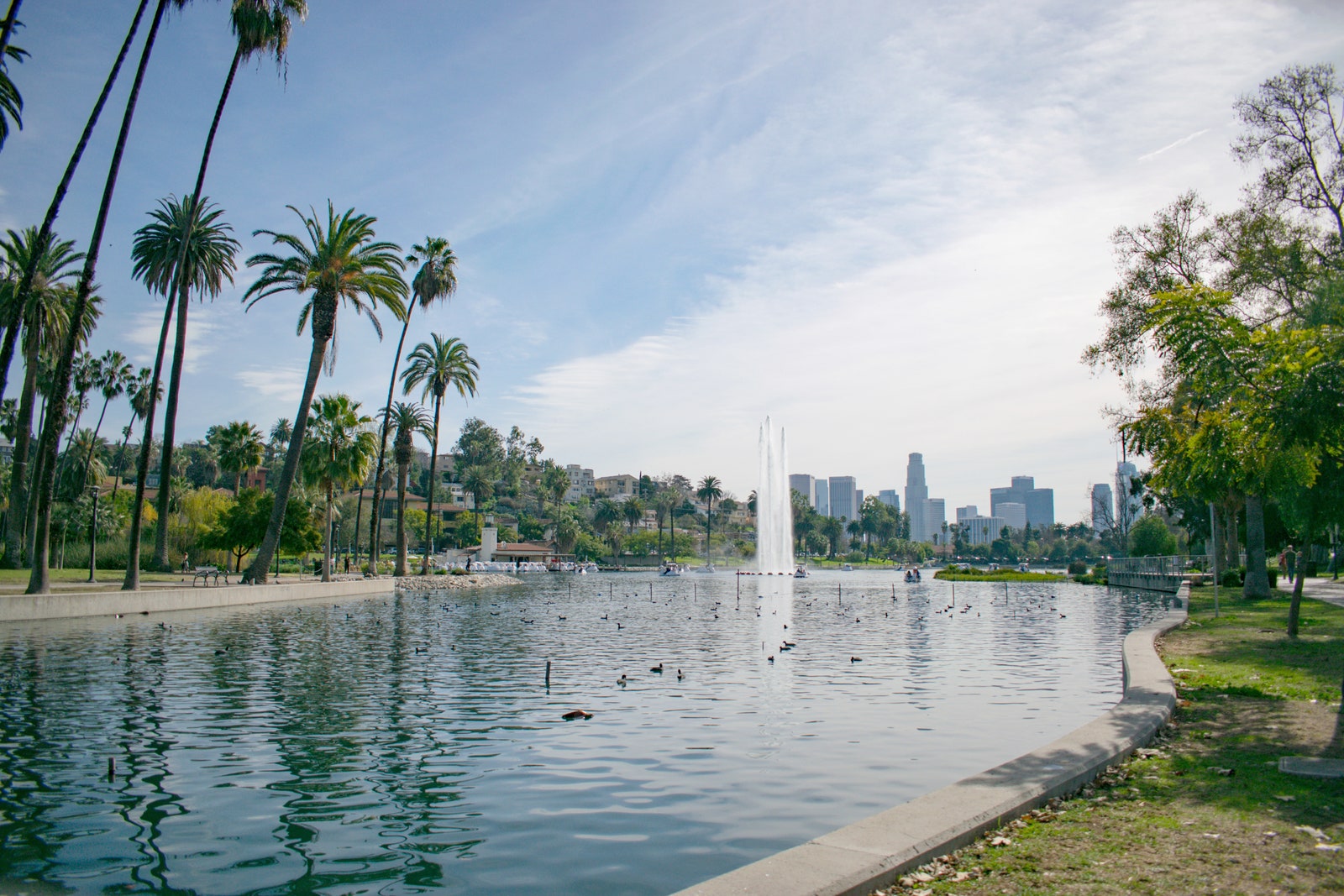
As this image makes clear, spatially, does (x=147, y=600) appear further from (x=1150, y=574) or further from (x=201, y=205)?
(x=1150, y=574)

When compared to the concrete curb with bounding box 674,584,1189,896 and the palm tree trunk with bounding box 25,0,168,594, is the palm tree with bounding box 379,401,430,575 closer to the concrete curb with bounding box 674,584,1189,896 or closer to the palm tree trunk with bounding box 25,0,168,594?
the palm tree trunk with bounding box 25,0,168,594

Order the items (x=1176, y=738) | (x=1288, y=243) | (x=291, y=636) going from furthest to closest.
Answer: (x=1288, y=243) → (x=291, y=636) → (x=1176, y=738)

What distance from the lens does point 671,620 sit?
4362 centimetres

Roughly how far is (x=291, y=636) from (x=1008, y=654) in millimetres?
24464

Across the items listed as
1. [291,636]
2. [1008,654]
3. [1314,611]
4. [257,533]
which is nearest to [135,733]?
[291,636]

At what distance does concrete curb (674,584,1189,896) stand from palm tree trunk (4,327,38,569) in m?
59.7

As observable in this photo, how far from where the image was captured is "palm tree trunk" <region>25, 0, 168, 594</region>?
3516 cm

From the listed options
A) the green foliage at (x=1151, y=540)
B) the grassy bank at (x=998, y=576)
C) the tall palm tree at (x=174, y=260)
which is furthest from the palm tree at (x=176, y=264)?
the green foliage at (x=1151, y=540)

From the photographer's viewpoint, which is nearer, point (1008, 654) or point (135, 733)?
point (135, 733)

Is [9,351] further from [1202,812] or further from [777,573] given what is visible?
[777,573]

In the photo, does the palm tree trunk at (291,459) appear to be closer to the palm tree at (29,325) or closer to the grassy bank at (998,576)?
the palm tree at (29,325)

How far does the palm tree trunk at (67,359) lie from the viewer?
35.2 metres

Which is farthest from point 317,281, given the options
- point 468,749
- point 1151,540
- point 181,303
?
point 1151,540

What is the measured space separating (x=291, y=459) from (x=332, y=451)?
37.5 feet
